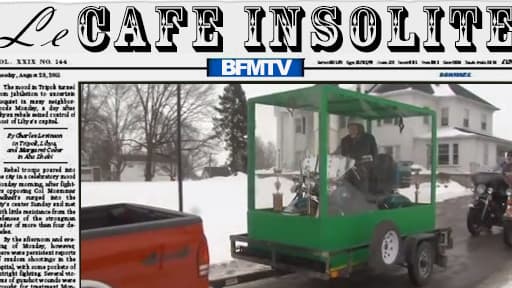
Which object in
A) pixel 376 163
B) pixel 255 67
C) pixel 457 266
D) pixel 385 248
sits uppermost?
pixel 255 67

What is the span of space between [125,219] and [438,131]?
2131mm

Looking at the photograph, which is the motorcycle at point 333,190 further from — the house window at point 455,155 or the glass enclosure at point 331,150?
the house window at point 455,155

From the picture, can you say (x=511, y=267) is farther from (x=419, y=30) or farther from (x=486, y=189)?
(x=419, y=30)

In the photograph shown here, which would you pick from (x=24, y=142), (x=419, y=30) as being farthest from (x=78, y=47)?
(x=419, y=30)

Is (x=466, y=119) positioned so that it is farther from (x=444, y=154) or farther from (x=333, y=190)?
(x=333, y=190)

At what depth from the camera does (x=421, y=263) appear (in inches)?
144

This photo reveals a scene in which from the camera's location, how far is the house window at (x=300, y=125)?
3.32 metres

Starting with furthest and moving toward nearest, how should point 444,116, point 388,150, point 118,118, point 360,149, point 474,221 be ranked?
point 474,221
point 388,150
point 360,149
point 444,116
point 118,118

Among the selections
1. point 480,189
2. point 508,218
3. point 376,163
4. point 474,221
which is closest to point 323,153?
point 376,163

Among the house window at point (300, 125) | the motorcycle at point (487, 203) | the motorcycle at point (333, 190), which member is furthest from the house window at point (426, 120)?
the house window at point (300, 125)

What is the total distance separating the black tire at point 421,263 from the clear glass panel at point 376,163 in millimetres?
348

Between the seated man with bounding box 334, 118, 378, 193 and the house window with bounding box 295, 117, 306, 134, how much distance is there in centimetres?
28

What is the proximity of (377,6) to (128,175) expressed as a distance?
180 centimetres

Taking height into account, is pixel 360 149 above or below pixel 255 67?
below
